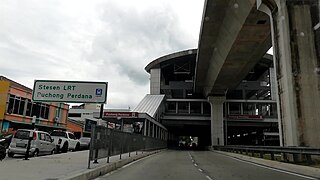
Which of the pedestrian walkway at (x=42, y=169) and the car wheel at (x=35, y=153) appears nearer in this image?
the pedestrian walkway at (x=42, y=169)

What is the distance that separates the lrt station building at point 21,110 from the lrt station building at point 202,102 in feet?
66.0

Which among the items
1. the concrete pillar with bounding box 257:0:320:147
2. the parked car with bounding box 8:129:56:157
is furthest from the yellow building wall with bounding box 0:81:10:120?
the concrete pillar with bounding box 257:0:320:147

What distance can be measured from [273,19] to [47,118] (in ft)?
98.5

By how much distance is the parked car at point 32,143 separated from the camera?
18406 millimetres

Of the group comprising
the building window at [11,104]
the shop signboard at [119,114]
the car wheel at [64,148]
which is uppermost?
the shop signboard at [119,114]

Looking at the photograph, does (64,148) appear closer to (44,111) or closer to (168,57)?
(44,111)

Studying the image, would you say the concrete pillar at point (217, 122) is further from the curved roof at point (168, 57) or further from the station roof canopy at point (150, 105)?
the curved roof at point (168, 57)

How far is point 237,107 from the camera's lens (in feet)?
254

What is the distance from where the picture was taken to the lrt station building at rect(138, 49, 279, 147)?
6562 cm

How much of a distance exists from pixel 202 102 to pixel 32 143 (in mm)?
54077

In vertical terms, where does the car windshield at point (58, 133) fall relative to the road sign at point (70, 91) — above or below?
below

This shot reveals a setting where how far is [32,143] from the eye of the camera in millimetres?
19469

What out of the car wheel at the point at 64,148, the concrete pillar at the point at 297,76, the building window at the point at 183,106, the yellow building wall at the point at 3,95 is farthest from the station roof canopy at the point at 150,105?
the concrete pillar at the point at 297,76

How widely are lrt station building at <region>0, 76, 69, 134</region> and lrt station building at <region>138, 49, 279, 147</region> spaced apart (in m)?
20.1
